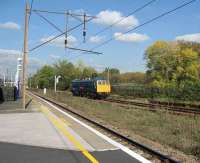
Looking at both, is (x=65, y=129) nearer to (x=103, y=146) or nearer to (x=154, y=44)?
(x=103, y=146)

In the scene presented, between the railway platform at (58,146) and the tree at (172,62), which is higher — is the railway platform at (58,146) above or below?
below

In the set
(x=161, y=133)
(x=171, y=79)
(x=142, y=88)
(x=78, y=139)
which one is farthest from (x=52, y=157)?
(x=171, y=79)

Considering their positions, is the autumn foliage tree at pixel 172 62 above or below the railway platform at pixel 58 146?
above

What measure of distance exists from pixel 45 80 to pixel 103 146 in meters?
118

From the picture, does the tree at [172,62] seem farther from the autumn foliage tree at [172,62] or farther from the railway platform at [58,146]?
the railway platform at [58,146]

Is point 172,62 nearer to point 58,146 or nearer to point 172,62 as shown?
point 172,62

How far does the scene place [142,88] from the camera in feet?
169

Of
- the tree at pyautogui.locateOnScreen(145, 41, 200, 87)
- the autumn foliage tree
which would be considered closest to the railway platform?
the autumn foliage tree

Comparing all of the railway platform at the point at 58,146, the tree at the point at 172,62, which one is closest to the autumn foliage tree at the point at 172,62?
the tree at the point at 172,62

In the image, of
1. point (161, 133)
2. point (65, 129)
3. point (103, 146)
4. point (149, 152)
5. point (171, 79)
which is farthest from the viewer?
point (171, 79)

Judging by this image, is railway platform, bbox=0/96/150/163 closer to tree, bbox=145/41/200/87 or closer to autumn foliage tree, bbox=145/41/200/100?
autumn foliage tree, bbox=145/41/200/100

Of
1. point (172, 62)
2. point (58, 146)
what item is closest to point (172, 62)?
point (172, 62)

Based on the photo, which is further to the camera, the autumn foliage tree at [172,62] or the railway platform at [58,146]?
the autumn foliage tree at [172,62]

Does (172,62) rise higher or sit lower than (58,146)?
higher
